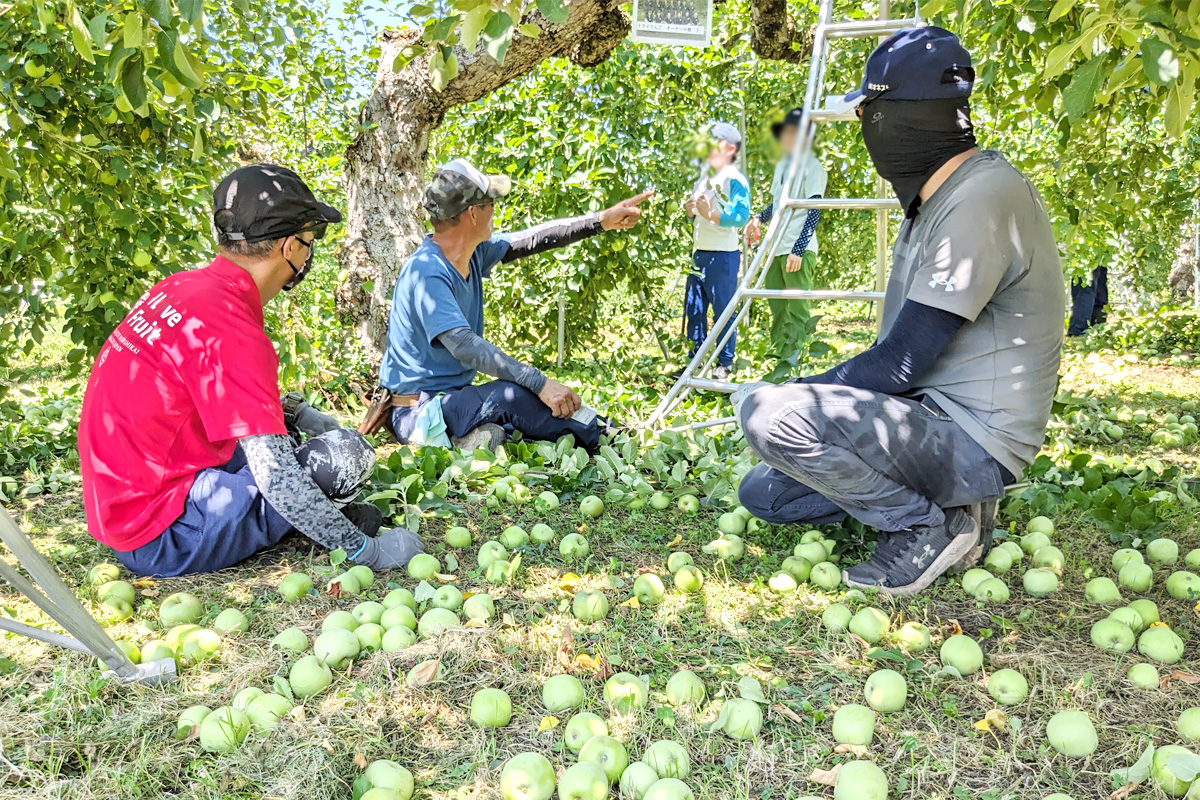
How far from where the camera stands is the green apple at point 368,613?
6.91 ft

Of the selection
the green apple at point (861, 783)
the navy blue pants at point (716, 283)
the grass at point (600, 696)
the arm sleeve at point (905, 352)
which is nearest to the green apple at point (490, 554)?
the grass at point (600, 696)

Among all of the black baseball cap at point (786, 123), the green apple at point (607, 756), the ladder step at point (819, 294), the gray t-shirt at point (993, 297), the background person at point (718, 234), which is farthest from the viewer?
the ladder step at point (819, 294)

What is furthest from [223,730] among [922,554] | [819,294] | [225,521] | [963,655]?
[819,294]

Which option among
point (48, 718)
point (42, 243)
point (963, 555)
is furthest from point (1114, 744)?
point (42, 243)

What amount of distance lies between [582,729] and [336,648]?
2.17 feet

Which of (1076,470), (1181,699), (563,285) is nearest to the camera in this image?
(1181,699)

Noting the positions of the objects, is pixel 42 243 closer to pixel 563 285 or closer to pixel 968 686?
pixel 563 285

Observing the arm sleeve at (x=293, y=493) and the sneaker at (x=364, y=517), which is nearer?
the arm sleeve at (x=293, y=493)

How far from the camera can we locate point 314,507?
7.59 ft

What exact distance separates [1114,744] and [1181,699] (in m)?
0.26

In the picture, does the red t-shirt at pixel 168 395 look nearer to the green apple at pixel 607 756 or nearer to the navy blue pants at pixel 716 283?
the green apple at pixel 607 756

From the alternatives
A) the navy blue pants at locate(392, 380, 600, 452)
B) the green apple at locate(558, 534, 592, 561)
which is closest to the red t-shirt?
the green apple at locate(558, 534, 592, 561)

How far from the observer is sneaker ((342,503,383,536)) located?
2686mm

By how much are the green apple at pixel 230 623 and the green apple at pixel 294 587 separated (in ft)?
0.58
